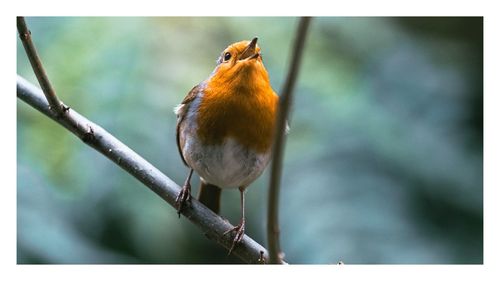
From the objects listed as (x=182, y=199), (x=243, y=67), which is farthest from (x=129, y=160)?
(x=243, y=67)

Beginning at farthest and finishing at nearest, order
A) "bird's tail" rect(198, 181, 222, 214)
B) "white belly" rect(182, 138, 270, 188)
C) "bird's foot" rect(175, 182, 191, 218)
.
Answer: "bird's tail" rect(198, 181, 222, 214) → "white belly" rect(182, 138, 270, 188) → "bird's foot" rect(175, 182, 191, 218)

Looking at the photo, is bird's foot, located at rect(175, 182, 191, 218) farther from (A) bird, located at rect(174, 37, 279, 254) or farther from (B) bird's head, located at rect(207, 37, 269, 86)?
(B) bird's head, located at rect(207, 37, 269, 86)

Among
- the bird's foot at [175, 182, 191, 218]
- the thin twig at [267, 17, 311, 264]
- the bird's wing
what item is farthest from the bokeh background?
the thin twig at [267, 17, 311, 264]

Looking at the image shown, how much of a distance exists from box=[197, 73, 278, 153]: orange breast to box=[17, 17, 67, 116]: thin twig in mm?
457

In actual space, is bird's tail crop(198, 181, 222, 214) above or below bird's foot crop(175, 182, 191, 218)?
above

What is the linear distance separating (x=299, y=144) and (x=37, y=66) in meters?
1.16

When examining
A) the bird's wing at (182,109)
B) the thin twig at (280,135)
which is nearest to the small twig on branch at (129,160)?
the bird's wing at (182,109)

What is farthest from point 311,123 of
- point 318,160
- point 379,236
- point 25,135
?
point 25,135

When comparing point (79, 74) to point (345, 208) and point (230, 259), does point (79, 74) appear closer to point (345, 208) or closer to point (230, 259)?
point (230, 259)

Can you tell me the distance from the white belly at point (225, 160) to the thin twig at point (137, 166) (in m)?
0.14

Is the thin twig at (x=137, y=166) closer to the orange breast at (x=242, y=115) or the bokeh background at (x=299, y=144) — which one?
the orange breast at (x=242, y=115)

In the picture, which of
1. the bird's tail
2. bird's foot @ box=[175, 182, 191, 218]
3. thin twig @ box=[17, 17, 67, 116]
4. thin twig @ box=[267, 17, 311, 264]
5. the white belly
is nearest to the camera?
thin twig @ box=[267, 17, 311, 264]

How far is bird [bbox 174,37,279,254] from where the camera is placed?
1.97 metres

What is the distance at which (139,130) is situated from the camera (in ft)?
7.78
